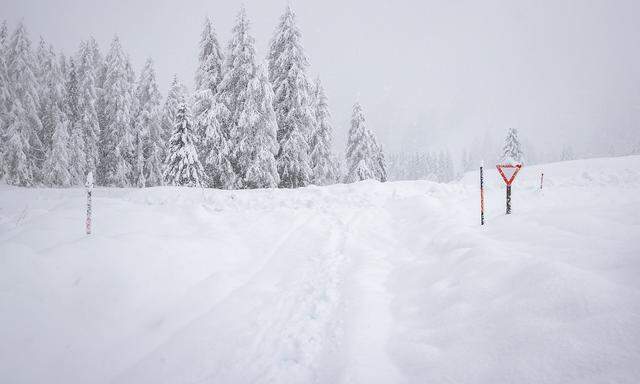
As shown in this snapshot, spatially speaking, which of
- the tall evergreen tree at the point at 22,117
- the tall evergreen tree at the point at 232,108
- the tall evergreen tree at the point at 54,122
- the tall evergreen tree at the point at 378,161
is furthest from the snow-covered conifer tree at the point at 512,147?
the tall evergreen tree at the point at 22,117

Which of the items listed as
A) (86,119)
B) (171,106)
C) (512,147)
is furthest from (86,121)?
(512,147)

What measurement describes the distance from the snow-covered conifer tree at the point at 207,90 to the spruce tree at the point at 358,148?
14.4 meters

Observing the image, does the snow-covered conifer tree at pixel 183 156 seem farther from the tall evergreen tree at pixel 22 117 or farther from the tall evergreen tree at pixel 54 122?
the tall evergreen tree at pixel 22 117

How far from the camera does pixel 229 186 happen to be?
74.8ft

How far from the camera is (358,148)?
33.2 metres

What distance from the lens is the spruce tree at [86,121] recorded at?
30.6 meters

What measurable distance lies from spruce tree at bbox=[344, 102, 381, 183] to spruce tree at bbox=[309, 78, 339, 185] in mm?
2527

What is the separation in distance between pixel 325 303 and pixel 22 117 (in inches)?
1363

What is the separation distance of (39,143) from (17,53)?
25.3 feet

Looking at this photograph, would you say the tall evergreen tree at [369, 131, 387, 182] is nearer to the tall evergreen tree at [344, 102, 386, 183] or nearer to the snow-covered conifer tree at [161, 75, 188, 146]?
the tall evergreen tree at [344, 102, 386, 183]

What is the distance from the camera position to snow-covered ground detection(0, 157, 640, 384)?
3295 mm

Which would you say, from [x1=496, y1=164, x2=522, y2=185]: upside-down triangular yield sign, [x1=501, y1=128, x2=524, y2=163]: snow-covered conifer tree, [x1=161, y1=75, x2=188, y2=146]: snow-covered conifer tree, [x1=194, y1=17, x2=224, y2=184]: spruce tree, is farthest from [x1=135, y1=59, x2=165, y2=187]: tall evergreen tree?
[x1=501, y1=128, x2=524, y2=163]: snow-covered conifer tree

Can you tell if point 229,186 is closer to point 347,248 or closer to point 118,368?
point 347,248

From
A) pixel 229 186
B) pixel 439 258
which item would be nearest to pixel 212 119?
pixel 229 186
